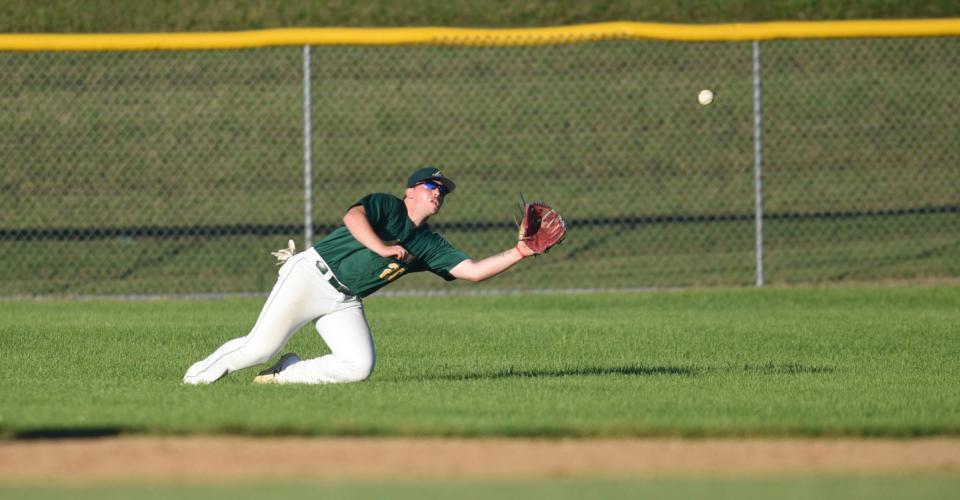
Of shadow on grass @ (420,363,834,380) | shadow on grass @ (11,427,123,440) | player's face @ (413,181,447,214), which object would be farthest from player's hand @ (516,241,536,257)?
shadow on grass @ (11,427,123,440)

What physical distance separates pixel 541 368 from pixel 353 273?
5.71 feet

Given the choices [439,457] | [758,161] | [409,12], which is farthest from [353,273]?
[409,12]

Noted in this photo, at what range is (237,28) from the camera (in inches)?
813

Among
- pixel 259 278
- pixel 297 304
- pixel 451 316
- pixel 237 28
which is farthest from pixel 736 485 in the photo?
pixel 237 28

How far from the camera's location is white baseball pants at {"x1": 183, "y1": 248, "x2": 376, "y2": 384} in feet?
25.4

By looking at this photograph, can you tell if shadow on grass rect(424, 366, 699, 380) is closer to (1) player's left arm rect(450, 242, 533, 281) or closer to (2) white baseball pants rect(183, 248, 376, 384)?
(2) white baseball pants rect(183, 248, 376, 384)

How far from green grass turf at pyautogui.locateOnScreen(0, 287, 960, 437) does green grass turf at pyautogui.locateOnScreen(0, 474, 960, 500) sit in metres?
1.04

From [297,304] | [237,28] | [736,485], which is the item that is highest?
[237,28]

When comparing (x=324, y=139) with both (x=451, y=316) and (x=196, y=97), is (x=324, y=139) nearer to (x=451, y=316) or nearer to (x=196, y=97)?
(x=196, y=97)

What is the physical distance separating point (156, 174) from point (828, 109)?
354 inches

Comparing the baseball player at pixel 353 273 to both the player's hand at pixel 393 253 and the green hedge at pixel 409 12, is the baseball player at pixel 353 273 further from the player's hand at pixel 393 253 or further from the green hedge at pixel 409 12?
the green hedge at pixel 409 12

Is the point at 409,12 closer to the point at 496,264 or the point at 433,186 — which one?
the point at 433,186

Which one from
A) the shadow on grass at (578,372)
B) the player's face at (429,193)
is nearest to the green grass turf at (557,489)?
the player's face at (429,193)

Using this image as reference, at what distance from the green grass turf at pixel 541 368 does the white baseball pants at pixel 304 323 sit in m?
0.13
